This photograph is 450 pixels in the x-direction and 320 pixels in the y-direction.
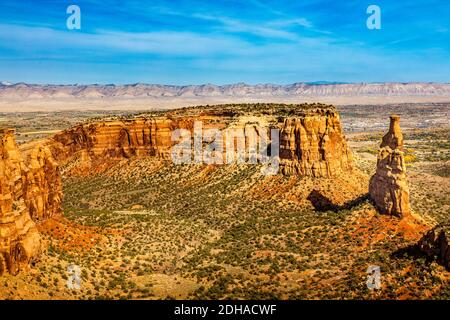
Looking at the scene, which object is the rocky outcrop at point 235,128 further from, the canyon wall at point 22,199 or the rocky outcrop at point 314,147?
the canyon wall at point 22,199

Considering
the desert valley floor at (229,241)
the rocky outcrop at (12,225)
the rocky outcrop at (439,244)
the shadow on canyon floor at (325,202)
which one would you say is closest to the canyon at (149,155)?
the rocky outcrop at (12,225)

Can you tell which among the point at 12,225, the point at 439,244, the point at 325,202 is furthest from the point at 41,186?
the point at 439,244

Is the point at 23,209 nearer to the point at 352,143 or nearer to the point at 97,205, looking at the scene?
the point at 97,205

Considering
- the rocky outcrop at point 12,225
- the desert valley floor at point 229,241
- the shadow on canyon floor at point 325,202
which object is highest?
the rocky outcrop at point 12,225

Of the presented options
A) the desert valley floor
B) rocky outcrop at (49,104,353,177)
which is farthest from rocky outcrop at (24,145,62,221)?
rocky outcrop at (49,104,353,177)

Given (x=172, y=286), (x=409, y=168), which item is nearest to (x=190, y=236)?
(x=172, y=286)

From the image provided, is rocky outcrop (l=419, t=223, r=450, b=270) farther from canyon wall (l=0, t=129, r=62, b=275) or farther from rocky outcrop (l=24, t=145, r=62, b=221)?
rocky outcrop (l=24, t=145, r=62, b=221)
